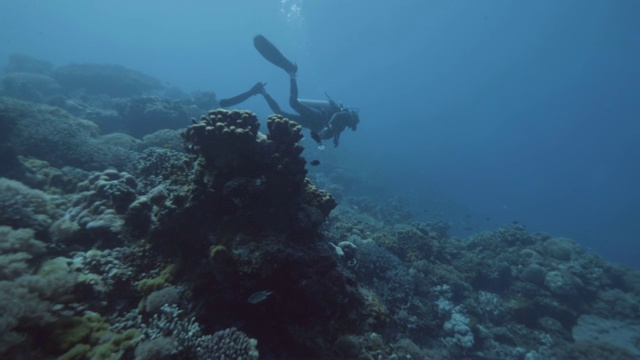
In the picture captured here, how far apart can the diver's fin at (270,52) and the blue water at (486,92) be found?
36.4 meters

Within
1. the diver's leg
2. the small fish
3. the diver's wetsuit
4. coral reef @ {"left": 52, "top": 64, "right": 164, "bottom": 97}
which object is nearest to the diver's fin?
the diver's wetsuit

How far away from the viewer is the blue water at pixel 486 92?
91119mm

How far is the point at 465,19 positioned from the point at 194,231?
443 ft

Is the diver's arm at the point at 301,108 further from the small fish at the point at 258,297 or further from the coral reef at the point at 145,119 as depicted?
the small fish at the point at 258,297

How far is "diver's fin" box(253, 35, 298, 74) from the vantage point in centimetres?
1491

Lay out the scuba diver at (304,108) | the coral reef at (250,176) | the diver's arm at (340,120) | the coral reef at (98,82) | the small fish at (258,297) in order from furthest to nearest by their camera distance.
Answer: the coral reef at (98,82), the scuba diver at (304,108), the diver's arm at (340,120), the coral reef at (250,176), the small fish at (258,297)

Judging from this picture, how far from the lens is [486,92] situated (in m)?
162

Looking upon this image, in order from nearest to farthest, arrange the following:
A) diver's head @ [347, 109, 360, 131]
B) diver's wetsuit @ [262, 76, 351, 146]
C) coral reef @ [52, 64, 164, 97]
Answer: diver's wetsuit @ [262, 76, 351, 146] < diver's head @ [347, 109, 360, 131] < coral reef @ [52, 64, 164, 97]

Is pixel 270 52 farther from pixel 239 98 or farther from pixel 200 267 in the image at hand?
pixel 200 267

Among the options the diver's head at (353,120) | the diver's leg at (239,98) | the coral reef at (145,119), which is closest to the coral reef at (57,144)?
the diver's leg at (239,98)

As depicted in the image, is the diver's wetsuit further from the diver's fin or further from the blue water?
the blue water

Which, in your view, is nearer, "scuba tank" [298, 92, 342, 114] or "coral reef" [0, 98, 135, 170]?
"coral reef" [0, 98, 135, 170]

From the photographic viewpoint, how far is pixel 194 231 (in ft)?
19.4

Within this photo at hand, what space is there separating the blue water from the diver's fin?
3636cm
